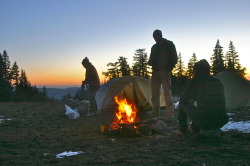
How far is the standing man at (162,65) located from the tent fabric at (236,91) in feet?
15.2

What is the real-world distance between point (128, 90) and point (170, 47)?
345cm

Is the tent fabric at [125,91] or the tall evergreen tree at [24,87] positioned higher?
the tall evergreen tree at [24,87]

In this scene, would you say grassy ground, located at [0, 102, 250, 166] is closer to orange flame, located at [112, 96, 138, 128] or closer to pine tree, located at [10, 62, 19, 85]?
orange flame, located at [112, 96, 138, 128]

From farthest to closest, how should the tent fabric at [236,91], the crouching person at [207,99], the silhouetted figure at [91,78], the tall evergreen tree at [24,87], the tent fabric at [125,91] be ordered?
the tall evergreen tree at [24,87]
the tent fabric at [236,91]
the silhouetted figure at [91,78]
the tent fabric at [125,91]
the crouching person at [207,99]

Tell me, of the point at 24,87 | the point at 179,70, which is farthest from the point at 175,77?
the point at 24,87

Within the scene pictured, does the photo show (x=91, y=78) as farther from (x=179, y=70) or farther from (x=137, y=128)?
(x=179, y=70)

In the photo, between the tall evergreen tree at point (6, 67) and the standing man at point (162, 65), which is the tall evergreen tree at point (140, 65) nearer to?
the tall evergreen tree at point (6, 67)

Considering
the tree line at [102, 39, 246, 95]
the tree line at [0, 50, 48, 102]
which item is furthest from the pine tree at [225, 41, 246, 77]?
the tree line at [0, 50, 48, 102]

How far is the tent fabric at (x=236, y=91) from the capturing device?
11.9m

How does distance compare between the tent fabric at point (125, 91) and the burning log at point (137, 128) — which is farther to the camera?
the tent fabric at point (125, 91)

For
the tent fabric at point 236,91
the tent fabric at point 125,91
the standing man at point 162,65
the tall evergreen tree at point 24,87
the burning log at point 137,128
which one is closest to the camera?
the burning log at point 137,128

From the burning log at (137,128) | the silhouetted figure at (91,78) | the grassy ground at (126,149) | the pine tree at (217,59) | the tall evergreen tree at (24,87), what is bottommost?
the grassy ground at (126,149)

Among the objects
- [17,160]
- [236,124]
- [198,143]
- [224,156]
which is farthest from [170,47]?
[17,160]

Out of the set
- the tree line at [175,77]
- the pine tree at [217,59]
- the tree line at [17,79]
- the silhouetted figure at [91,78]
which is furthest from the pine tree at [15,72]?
the silhouetted figure at [91,78]
